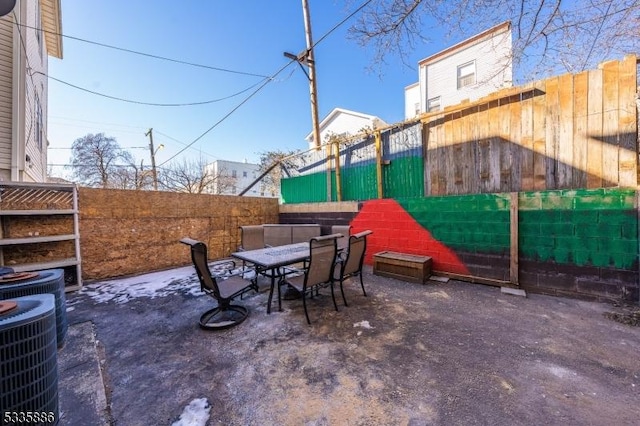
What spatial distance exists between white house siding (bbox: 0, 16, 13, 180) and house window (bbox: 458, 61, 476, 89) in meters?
12.1

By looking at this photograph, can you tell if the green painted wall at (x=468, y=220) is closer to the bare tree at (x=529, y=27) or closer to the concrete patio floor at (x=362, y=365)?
the concrete patio floor at (x=362, y=365)

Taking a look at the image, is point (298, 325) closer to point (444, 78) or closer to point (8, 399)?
point (8, 399)

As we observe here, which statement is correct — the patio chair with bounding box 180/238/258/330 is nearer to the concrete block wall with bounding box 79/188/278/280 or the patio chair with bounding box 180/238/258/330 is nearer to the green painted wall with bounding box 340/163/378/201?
the concrete block wall with bounding box 79/188/278/280

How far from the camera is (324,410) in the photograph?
1.51 metres

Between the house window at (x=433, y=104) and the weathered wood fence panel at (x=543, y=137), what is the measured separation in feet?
22.1

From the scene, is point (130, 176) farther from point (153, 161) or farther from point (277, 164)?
point (277, 164)

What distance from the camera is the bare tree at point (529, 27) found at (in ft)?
10.2

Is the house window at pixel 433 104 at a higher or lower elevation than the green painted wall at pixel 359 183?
higher

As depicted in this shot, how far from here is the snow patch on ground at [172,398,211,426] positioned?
144 cm


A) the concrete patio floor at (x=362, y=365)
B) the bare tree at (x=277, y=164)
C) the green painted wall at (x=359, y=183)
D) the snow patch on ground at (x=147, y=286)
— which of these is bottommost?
the concrete patio floor at (x=362, y=365)

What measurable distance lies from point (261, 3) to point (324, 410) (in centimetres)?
820

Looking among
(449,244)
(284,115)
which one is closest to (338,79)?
(284,115)

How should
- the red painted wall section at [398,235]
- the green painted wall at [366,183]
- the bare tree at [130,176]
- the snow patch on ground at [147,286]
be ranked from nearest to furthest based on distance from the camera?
1. the snow patch on ground at [147,286]
2. the red painted wall section at [398,235]
3. the green painted wall at [366,183]
4. the bare tree at [130,176]

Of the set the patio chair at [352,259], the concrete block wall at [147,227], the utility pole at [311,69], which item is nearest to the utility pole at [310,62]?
the utility pole at [311,69]
